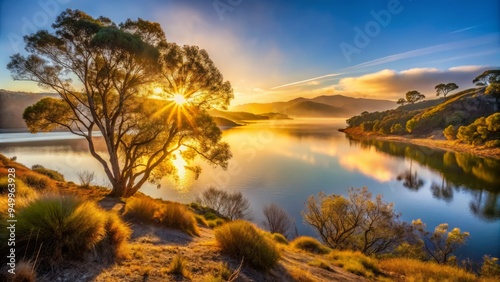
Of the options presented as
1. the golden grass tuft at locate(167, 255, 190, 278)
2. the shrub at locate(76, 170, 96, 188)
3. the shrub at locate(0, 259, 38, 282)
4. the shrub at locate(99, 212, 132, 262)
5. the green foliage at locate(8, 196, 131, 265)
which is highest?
the green foliage at locate(8, 196, 131, 265)

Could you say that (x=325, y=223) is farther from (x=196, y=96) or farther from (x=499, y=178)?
(x=499, y=178)

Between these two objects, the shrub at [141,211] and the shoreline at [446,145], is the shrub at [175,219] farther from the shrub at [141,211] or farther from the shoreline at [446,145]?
the shoreline at [446,145]

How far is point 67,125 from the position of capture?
1880cm

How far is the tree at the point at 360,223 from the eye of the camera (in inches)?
1017

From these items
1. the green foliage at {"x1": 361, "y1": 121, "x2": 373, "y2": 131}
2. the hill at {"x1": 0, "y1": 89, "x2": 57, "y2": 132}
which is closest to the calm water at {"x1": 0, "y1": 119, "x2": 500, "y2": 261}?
the green foliage at {"x1": 361, "y1": 121, "x2": 373, "y2": 131}

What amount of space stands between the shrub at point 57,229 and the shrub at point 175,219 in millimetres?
5148

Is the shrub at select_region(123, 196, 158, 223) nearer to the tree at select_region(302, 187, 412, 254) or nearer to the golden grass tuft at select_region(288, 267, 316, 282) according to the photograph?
the golden grass tuft at select_region(288, 267, 316, 282)

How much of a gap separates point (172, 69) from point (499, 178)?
212 feet

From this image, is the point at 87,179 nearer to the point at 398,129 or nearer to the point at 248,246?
the point at 248,246

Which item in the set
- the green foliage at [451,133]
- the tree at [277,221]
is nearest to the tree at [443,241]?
the tree at [277,221]

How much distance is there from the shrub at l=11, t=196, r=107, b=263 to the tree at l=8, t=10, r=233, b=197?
39.6 feet

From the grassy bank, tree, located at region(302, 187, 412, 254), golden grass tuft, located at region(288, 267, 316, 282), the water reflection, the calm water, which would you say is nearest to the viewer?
the grassy bank

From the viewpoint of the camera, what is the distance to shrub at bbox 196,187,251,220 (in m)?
35.2

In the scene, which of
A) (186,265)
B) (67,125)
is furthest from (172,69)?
(186,265)
